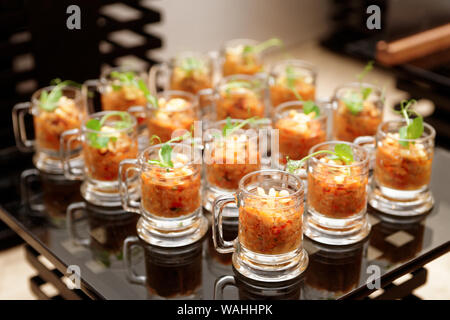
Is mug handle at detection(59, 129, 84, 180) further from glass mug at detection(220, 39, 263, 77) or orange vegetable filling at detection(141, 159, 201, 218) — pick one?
glass mug at detection(220, 39, 263, 77)

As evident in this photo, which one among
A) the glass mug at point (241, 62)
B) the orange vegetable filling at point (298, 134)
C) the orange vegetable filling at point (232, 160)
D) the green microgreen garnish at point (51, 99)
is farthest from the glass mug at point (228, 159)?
the glass mug at point (241, 62)

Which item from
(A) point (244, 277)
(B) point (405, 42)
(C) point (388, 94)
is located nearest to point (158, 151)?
(A) point (244, 277)

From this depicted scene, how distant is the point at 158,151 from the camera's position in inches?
70.6

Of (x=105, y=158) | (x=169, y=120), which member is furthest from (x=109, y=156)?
(x=169, y=120)

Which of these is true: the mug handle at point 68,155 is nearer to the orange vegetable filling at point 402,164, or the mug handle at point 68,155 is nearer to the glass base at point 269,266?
the glass base at point 269,266

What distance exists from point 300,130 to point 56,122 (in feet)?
2.53

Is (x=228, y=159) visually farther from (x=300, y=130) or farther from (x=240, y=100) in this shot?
(x=240, y=100)

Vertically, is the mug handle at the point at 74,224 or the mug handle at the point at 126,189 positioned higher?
the mug handle at the point at 126,189

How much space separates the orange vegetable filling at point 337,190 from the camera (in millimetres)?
1659

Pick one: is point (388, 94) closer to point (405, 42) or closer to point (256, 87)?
point (405, 42)

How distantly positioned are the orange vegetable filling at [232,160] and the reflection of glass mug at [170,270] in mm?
207

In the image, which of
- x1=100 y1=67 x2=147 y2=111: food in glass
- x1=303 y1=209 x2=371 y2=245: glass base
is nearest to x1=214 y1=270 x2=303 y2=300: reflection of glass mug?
x1=303 y1=209 x2=371 y2=245: glass base

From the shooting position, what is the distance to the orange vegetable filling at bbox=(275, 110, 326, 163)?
1950mm

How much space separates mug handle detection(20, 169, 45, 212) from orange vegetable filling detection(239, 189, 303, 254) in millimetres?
707
